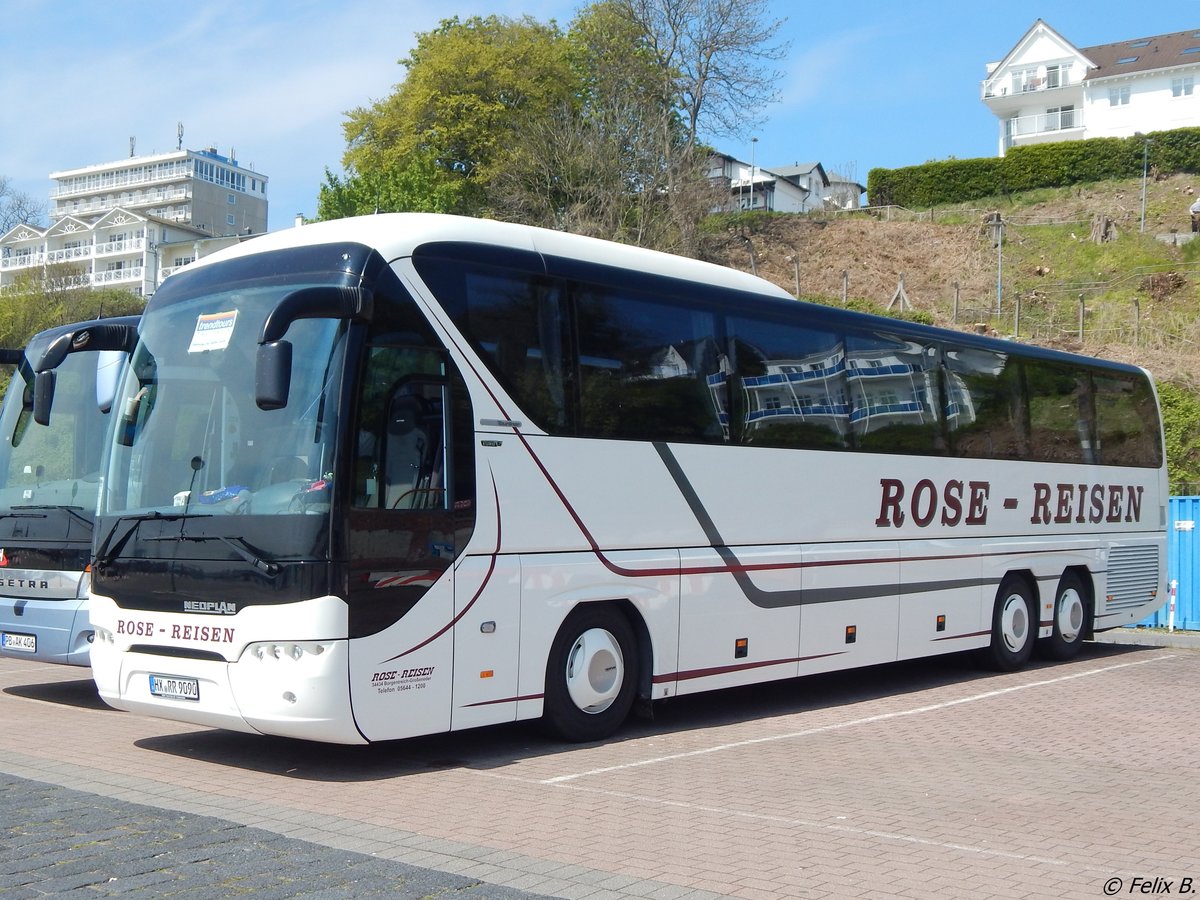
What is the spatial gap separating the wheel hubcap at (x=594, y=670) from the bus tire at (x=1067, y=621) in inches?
320

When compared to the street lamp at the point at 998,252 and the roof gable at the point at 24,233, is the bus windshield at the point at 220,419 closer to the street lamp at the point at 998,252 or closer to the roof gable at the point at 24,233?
the street lamp at the point at 998,252

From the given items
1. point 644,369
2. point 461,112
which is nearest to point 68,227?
point 461,112

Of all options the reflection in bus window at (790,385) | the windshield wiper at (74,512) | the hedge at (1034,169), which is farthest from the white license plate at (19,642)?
the hedge at (1034,169)

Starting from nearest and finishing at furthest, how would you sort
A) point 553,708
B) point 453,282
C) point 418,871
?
point 418,871
point 453,282
point 553,708

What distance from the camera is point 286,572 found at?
7695mm

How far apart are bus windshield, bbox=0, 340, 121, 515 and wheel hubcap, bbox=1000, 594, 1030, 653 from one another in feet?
33.1

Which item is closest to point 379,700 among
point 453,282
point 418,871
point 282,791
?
point 282,791

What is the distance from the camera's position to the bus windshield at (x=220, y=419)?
7.85 metres

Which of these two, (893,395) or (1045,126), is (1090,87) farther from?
(893,395)

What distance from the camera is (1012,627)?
14867mm

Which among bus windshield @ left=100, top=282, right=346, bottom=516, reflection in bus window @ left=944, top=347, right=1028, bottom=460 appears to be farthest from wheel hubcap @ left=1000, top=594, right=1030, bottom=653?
bus windshield @ left=100, top=282, right=346, bottom=516

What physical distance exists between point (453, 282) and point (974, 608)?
26.3ft

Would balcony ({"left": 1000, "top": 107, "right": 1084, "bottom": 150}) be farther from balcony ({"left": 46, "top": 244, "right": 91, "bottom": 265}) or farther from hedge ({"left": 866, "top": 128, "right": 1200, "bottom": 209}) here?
balcony ({"left": 46, "top": 244, "right": 91, "bottom": 265})

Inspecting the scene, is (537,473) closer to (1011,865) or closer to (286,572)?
(286,572)
